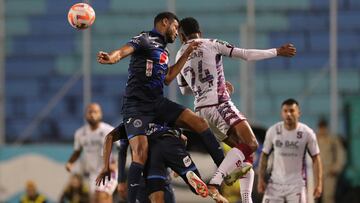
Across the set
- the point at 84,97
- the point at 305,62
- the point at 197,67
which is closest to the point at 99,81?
the point at 84,97

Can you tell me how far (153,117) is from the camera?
42.1 ft

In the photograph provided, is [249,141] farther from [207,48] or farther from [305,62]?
[305,62]

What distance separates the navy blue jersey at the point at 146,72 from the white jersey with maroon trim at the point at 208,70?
327 millimetres

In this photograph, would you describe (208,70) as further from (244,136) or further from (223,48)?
(244,136)

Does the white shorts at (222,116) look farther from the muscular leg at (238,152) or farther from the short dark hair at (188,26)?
the short dark hair at (188,26)

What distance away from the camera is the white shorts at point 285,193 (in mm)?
14648

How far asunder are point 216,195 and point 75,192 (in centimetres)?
744

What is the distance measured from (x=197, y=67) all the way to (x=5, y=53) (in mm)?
9437

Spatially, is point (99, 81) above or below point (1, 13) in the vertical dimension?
below

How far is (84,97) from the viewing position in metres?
20.9

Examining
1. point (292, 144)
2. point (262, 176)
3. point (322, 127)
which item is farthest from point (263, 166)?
point (322, 127)

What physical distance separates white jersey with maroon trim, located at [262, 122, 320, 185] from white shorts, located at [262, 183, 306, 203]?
0.07 meters

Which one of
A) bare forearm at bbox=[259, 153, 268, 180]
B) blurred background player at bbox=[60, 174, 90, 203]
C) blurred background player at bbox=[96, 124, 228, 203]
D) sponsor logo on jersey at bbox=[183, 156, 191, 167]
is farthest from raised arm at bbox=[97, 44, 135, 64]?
blurred background player at bbox=[60, 174, 90, 203]

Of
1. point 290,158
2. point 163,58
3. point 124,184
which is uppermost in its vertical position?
point 163,58
